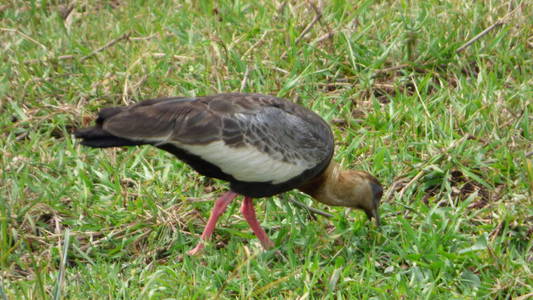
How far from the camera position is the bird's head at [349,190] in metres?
5.51

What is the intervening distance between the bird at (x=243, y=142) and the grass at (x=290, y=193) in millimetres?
256

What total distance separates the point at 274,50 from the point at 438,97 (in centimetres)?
146

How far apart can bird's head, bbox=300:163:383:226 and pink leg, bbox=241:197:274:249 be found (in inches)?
16.8

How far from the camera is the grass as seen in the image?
5.03 meters

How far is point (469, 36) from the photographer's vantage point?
7.17 meters

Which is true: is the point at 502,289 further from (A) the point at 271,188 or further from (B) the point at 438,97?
(B) the point at 438,97

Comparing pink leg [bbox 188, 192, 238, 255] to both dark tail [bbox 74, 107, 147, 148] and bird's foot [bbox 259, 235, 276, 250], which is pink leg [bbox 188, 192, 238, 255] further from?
dark tail [bbox 74, 107, 147, 148]

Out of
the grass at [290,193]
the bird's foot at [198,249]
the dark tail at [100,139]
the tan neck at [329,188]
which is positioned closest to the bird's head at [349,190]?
the tan neck at [329,188]

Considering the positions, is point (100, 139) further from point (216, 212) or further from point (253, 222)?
point (253, 222)

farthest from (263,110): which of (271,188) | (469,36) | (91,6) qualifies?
(91,6)

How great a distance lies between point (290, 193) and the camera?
6.09 m

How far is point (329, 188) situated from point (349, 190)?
0.13 metres

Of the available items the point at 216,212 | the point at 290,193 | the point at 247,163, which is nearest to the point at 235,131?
the point at 247,163

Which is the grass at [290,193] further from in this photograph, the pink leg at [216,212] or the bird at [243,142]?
the bird at [243,142]
